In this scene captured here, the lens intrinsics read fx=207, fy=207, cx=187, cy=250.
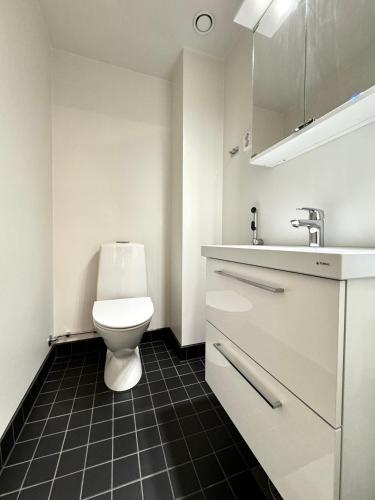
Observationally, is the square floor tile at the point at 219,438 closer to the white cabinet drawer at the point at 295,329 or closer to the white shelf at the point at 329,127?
the white cabinet drawer at the point at 295,329

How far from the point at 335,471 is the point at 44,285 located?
1.50 m

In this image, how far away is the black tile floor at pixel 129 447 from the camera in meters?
0.72

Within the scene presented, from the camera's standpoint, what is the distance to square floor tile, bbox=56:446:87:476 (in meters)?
0.77

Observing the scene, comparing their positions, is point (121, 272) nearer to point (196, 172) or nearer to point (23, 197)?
point (23, 197)

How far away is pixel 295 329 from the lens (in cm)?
48

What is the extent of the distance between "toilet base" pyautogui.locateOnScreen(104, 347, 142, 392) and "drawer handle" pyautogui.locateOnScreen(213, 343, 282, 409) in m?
0.69

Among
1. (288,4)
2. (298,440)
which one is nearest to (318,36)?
(288,4)

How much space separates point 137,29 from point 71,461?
7.40ft

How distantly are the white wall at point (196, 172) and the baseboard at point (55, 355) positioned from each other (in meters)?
0.09

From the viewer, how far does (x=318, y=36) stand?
0.88m

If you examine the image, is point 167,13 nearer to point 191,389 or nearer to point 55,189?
point 55,189

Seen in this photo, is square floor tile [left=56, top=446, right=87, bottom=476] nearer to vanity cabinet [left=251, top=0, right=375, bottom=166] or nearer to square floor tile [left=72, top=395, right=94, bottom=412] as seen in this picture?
square floor tile [left=72, top=395, right=94, bottom=412]

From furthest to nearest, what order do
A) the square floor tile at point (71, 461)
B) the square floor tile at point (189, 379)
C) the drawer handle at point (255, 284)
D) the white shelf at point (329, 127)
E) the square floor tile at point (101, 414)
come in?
the square floor tile at point (189, 379) < the square floor tile at point (101, 414) < the square floor tile at point (71, 461) < the white shelf at point (329, 127) < the drawer handle at point (255, 284)

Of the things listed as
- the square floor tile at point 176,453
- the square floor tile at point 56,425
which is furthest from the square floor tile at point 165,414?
the square floor tile at point 56,425
